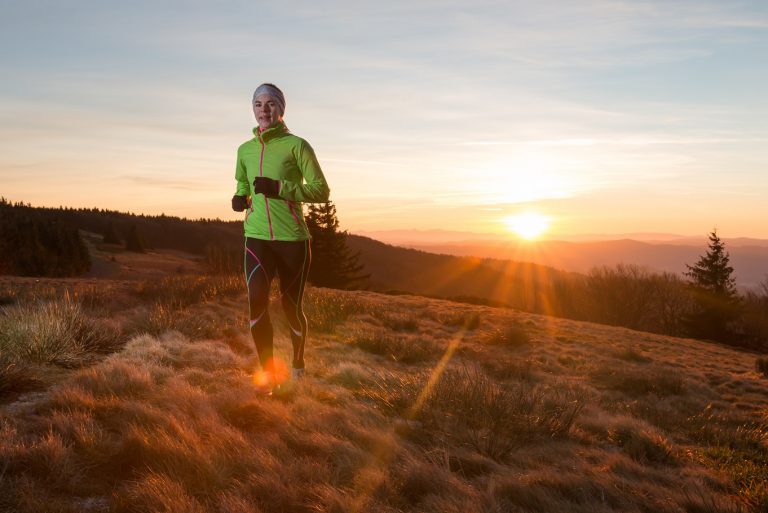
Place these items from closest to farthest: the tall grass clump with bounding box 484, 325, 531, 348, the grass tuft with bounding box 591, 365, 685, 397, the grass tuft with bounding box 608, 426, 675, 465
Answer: the grass tuft with bounding box 608, 426, 675, 465, the grass tuft with bounding box 591, 365, 685, 397, the tall grass clump with bounding box 484, 325, 531, 348

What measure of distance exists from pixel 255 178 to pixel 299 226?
1.66 feet

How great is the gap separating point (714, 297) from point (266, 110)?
47512mm

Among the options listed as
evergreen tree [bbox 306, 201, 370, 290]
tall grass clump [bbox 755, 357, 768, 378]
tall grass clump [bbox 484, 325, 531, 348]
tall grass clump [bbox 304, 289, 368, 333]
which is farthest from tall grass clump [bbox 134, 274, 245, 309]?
evergreen tree [bbox 306, 201, 370, 290]

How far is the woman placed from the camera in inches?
158

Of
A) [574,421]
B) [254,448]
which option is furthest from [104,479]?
[574,421]

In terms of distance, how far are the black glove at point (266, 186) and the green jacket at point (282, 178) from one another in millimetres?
49

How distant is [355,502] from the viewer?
2279 millimetres

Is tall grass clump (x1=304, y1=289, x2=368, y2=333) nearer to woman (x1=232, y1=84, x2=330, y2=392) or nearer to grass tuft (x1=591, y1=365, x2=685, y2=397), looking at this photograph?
woman (x1=232, y1=84, x2=330, y2=392)

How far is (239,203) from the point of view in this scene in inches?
165

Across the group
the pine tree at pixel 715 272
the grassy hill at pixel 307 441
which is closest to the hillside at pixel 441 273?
the pine tree at pixel 715 272

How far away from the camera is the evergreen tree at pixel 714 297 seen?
40.4 m

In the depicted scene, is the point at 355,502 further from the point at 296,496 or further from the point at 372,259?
the point at 372,259

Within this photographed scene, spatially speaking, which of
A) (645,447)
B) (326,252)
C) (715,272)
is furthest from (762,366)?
(715,272)

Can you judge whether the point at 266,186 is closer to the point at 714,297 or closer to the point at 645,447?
the point at 645,447
